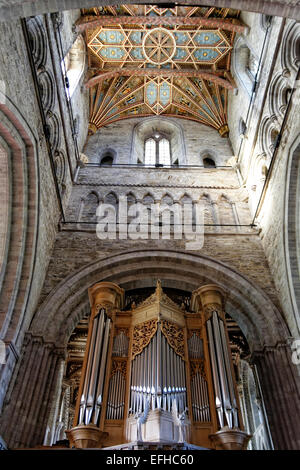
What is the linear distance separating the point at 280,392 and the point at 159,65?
41.9ft

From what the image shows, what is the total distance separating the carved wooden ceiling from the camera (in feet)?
41.9

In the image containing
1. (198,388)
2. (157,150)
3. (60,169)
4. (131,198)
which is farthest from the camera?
(157,150)

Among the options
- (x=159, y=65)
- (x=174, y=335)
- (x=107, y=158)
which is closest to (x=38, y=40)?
(x=107, y=158)

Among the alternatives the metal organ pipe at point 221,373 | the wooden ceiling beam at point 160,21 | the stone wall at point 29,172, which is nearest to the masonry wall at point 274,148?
the wooden ceiling beam at point 160,21

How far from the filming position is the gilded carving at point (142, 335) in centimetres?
731

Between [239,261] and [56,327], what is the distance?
4875 mm

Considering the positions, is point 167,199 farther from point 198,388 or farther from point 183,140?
point 198,388

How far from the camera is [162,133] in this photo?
1598 cm

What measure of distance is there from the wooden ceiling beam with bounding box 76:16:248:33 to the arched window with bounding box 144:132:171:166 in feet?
14.3

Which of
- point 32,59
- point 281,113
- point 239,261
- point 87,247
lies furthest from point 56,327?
point 281,113

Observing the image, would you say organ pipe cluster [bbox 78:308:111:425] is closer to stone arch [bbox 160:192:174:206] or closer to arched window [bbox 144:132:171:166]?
stone arch [bbox 160:192:174:206]
